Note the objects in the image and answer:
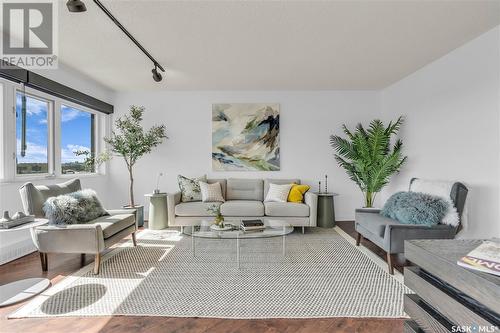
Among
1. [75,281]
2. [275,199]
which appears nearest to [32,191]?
[75,281]

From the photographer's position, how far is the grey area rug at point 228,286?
81.5 inches

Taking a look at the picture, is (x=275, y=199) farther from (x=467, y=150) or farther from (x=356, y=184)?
(x=467, y=150)

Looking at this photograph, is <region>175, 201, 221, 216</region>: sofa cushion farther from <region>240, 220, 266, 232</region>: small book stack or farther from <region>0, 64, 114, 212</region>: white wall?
<region>0, 64, 114, 212</region>: white wall

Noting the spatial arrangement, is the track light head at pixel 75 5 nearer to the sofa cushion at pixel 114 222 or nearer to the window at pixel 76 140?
the sofa cushion at pixel 114 222

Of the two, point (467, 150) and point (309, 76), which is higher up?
point (309, 76)

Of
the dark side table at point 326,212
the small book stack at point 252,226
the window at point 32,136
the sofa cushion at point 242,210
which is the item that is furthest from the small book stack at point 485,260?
the window at point 32,136

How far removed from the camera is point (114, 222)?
9.97 feet

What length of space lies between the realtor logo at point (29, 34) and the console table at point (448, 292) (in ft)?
10.5

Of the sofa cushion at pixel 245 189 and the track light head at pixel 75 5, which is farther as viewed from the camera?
the sofa cushion at pixel 245 189

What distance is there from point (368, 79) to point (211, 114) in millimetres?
2764

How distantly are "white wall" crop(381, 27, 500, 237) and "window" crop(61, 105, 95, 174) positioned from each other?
5.11 metres

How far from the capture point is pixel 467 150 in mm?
3070

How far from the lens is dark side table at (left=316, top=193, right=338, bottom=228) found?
4.57 meters

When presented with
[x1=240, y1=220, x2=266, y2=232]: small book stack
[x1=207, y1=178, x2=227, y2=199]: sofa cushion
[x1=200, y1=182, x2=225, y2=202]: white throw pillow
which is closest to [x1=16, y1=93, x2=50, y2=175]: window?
[x1=200, y1=182, x2=225, y2=202]: white throw pillow
